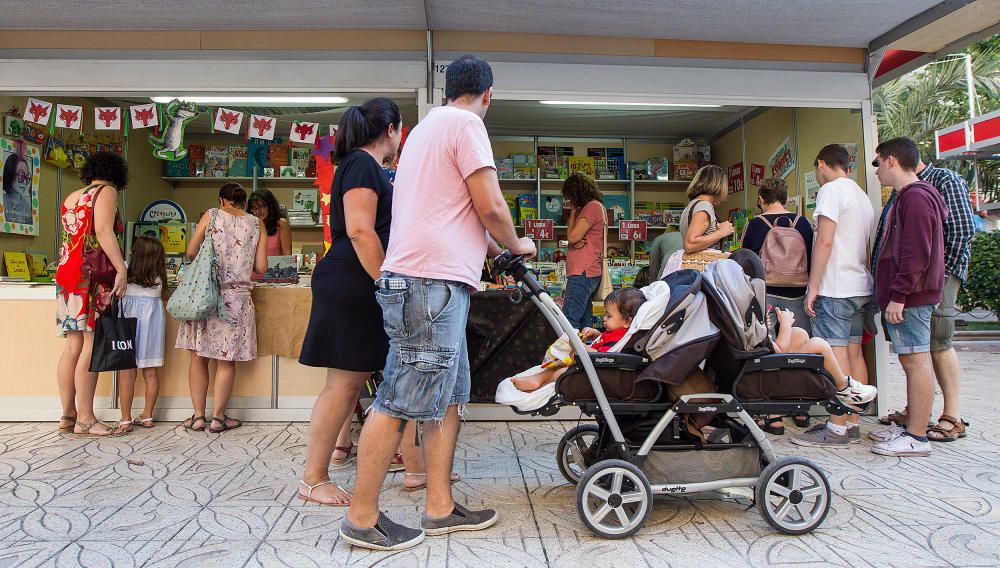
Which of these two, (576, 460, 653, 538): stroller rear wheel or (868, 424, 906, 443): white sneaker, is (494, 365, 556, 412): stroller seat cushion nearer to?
(576, 460, 653, 538): stroller rear wheel

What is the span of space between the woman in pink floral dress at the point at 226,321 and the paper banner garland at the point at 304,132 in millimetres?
957

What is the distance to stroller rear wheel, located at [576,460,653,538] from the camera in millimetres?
2348

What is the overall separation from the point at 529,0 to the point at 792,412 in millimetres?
2778

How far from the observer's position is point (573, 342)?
95.0 inches

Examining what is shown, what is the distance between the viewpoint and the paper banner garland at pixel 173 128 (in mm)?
4867

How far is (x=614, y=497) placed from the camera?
7.73 feet

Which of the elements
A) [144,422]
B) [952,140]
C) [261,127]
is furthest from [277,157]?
[952,140]

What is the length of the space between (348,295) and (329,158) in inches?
96.8

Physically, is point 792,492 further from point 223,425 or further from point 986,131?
point 986,131

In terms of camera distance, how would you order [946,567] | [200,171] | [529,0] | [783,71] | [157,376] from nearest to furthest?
[946,567] < [529,0] < [157,376] < [783,71] < [200,171]

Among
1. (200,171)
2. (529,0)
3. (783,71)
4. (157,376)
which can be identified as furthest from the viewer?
(200,171)

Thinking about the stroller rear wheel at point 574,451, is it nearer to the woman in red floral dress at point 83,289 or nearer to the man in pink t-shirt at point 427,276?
the man in pink t-shirt at point 427,276

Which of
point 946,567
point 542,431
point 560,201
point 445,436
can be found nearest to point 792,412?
point 946,567

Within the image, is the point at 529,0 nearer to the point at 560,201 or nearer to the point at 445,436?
the point at 445,436
